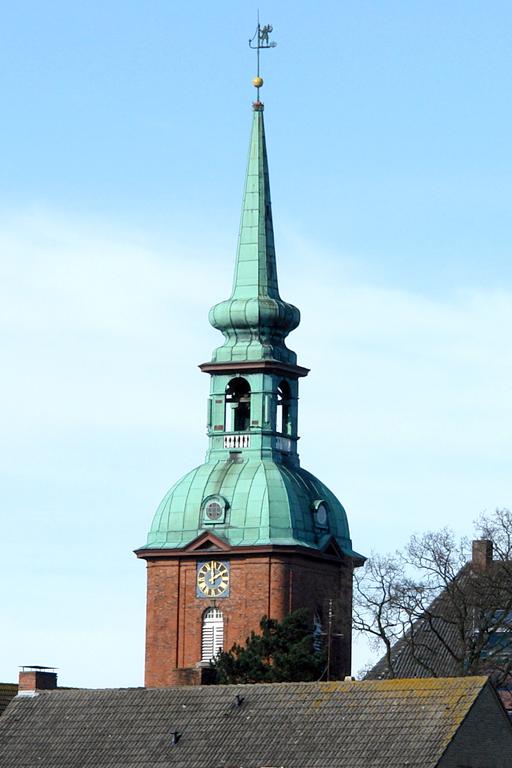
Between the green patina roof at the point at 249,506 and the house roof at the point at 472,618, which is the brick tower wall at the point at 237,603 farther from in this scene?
the house roof at the point at 472,618

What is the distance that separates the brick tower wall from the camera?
129 metres

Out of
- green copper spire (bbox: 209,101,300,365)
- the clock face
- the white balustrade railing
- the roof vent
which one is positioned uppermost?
green copper spire (bbox: 209,101,300,365)

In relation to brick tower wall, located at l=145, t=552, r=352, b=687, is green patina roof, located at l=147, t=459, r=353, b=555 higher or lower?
higher

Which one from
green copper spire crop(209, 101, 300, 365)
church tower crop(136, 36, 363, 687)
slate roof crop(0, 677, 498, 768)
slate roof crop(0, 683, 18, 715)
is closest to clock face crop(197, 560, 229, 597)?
church tower crop(136, 36, 363, 687)

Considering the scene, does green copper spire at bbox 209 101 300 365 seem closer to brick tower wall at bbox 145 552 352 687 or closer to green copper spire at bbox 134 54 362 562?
green copper spire at bbox 134 54 362 562

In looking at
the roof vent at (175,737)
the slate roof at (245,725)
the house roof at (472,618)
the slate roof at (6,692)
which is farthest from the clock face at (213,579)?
the roof vent at (175,737)

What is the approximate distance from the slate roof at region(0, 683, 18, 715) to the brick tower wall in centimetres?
1916

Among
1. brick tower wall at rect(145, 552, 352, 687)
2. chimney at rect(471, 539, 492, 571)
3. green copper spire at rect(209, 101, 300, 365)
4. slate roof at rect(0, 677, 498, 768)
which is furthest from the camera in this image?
green copper spire at rect(209, 101, 300, 365)

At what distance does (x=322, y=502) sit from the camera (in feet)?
430

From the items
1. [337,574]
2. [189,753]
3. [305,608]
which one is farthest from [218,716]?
[337,574]

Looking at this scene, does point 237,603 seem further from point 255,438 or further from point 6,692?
point 6,692

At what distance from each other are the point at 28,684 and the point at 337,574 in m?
32.7

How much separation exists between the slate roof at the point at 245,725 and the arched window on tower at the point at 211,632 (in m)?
30.6

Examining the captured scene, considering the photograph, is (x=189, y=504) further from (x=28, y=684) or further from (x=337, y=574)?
(x=28, y=684)
